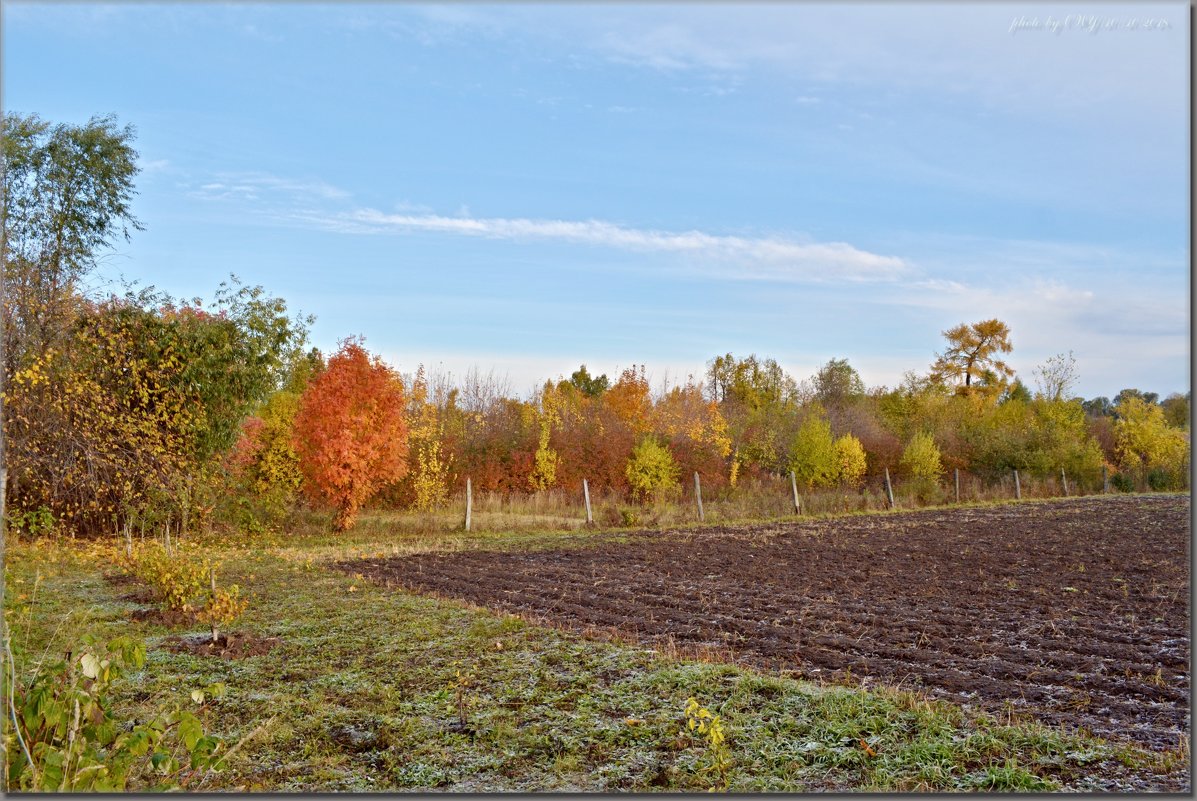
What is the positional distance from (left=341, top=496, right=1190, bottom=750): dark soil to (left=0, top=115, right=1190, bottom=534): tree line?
14.3ft

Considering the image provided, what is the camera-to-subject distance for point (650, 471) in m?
26.0

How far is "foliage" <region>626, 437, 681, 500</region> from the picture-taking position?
1019 inches

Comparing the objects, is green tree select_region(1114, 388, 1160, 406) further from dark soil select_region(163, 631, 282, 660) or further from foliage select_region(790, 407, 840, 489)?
dark soil select_region(163, 631, 282, 660)

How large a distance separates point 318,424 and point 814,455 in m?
17.6

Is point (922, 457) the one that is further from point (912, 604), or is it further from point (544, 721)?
point (544, 721)

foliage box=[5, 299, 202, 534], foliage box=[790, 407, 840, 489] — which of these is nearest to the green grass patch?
foliage box=[5, 299, 202, 534]

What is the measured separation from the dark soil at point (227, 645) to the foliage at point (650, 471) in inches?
728

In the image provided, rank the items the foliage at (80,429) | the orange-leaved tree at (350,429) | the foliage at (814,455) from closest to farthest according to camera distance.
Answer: the foliage at (80,429)
the orange-leaved tree at (350,429)
the foliage at (814,455)

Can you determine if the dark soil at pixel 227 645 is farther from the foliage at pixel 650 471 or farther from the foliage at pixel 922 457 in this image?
the foliage at pixel 922 457

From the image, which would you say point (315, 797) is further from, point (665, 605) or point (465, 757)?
point (665, 605)

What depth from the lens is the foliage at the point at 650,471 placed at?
2589 cm

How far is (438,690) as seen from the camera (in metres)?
6.12

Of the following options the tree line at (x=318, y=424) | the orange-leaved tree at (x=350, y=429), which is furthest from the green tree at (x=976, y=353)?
the orange-leaved tree at (x=350, y=429)

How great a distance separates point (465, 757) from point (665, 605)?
209 inches
